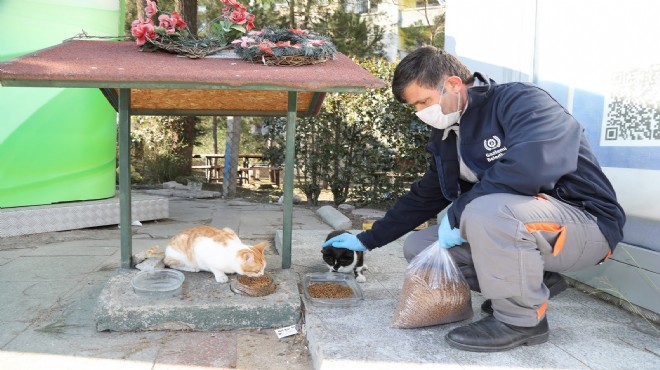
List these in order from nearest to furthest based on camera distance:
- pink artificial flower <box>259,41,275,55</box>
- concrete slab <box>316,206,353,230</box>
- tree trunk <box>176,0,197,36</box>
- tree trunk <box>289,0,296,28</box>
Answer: pink artificial flower <box>259,41,275,55</box> < concrete slab <box>316,206,353,230</box> < tree trunk <box>176,0,197,36</box> < tree trunk <box>289,0,296,28</box>

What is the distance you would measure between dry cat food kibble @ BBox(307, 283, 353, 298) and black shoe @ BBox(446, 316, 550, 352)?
0.77m

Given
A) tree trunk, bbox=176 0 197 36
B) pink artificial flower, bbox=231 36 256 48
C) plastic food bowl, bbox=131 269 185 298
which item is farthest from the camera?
tree trunk, bbox=176 0 197 36

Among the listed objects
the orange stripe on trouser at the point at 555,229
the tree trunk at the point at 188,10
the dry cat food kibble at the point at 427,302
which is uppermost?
the tree trunk at the point at 188,10

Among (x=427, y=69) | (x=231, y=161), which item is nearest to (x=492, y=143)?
(x=427, y=69)

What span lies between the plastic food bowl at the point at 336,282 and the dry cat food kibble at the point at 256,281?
23cm

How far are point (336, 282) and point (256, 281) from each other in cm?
53

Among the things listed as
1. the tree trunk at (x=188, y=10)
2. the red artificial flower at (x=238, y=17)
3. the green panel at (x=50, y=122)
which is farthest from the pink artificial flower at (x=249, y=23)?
the tree trunk at (x=188, y=10)

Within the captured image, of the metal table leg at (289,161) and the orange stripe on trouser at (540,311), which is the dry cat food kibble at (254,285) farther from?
the orange stripe on trouser at (540,311)

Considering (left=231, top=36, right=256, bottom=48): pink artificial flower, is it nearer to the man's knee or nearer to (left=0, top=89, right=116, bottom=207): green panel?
the man's knee

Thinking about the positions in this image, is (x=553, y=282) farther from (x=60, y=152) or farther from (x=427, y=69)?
(x=60, y=152)

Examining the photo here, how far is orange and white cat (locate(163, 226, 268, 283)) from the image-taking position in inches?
117

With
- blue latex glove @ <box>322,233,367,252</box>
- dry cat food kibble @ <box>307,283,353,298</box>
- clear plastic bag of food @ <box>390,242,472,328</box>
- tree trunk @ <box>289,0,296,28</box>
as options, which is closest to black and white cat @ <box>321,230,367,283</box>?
blue latex glove @ <box>322,233,367,252</box>

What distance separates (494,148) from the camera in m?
2.49

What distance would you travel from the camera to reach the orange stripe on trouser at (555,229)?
7.28ft
